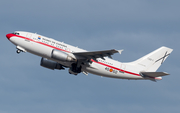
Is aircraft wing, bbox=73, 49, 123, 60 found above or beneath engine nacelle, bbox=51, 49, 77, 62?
above

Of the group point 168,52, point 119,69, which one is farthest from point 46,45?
point 168,52

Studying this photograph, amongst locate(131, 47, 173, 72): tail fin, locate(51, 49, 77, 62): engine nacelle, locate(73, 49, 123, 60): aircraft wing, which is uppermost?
locate(131, 47, 173, 72): tail fin

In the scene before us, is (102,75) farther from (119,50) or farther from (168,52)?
(168,52)

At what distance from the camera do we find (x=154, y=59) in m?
50.5

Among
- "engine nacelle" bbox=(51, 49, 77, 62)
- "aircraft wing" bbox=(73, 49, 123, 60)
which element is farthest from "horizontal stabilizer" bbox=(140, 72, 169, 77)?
"engine nacelle" bbox=(51, 49, 77, 62)

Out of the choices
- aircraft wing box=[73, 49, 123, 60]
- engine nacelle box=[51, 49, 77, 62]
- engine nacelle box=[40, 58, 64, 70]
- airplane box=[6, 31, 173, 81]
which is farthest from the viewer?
engine nacelle box=[40, 58, 64, 70]

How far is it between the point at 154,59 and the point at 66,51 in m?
16.9

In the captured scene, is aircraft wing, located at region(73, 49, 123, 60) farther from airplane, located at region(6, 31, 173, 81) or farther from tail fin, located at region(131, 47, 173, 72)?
tail fin, located at region(131, 47, 173, 72)

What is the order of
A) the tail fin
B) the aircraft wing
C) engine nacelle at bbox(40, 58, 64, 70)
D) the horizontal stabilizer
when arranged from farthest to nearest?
the tail fin < engine nacelle at bbox(40, 58, 64, 70) < the horizontal stabilizer < the aircraft wing

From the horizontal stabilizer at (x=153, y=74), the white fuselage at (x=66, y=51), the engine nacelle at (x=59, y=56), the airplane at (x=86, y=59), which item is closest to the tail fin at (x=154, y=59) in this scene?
the airplane at (x=86, y=59)

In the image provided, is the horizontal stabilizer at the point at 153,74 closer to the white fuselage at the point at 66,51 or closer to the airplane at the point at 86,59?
the airplane at the point at 86,59

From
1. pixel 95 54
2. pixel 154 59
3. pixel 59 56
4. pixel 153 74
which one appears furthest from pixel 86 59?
pixel 154 59

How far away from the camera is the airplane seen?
4203 centimetres

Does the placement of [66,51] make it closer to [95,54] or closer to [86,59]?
[86,59]
